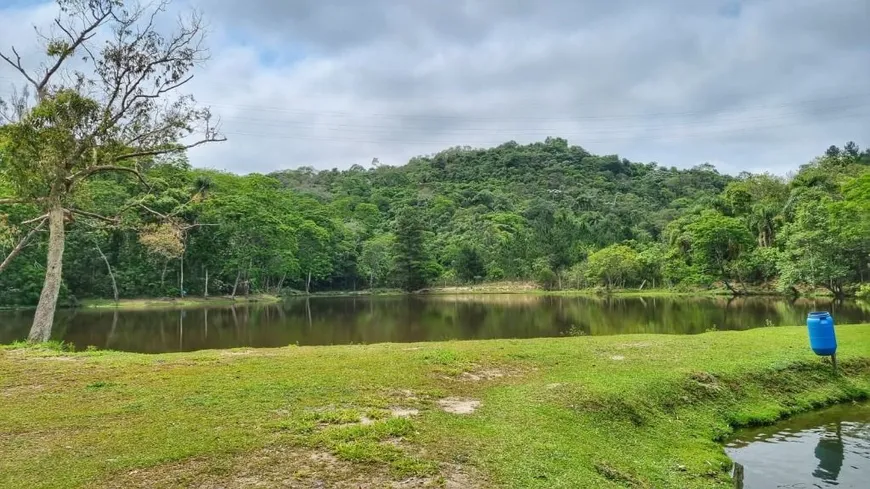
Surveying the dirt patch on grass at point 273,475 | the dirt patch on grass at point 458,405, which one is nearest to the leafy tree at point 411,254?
the dirt patch on grass at point 458,405

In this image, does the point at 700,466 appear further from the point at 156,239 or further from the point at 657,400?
the point at 156,239

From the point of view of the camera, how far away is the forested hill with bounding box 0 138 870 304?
42.1m

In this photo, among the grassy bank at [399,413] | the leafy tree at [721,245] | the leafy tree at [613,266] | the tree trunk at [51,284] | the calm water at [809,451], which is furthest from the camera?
the leafy tree at [613,266]

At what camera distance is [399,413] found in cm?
770

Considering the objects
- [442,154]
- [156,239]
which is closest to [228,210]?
[156,239]

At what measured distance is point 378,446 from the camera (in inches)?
249

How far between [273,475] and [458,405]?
3.45m

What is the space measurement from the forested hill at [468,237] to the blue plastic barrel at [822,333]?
681 inches

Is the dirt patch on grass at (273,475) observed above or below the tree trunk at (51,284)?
below

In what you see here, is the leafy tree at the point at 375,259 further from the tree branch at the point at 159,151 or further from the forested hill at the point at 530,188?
the tree branch at the point at 159,151

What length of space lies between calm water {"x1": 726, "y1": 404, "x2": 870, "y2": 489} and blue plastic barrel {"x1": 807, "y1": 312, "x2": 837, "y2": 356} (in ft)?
4.88

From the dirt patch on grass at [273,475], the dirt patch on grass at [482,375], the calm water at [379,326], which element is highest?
the dirt patch on grass at [273,475]

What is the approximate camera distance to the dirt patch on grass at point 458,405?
317 inches

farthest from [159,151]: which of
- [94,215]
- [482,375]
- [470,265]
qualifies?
[470,265]
